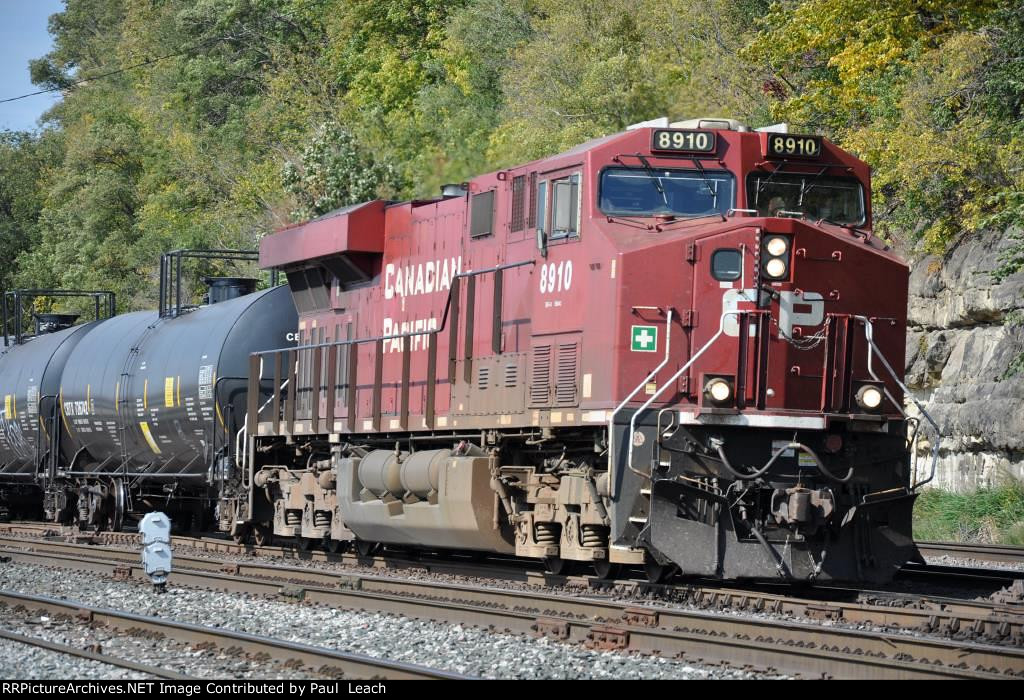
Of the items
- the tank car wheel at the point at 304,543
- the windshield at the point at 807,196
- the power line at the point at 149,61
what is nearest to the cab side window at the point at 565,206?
the windshield at the point at 807,196

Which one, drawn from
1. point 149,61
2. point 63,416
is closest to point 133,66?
point 149,61

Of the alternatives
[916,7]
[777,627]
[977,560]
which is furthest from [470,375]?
[916,7]

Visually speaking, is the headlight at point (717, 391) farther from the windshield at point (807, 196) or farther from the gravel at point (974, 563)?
the gravel at point (974, 563)

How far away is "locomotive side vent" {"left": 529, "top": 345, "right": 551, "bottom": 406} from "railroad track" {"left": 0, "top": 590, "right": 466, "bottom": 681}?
3.71 metres

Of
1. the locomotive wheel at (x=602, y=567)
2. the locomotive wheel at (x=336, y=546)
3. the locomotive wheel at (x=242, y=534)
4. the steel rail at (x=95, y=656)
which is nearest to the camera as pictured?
the steel rail at (x=95, y=656)

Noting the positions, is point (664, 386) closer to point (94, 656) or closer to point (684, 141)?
point (684, 141)

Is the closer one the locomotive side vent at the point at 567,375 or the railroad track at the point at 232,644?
the railroad track at the point at 232,644

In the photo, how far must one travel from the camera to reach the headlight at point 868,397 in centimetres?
1112

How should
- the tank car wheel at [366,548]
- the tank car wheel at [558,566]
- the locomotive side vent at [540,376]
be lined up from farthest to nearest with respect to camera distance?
1. the tank car wheel at [366,548]
2. the tank car wheel at [558,566]
3. the locomotive side vent at [540,376]

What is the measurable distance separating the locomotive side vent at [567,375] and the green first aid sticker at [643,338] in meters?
0.75

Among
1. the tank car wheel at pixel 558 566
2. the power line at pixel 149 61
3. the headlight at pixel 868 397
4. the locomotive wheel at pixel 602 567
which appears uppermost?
the power line at pixel 149 61

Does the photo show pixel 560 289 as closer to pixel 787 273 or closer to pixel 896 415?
pixel 787 273

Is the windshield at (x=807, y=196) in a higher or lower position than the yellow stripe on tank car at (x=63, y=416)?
higher

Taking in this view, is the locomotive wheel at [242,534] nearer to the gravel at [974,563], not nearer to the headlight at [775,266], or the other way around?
the gravel at [974,563]
